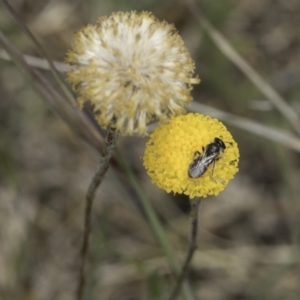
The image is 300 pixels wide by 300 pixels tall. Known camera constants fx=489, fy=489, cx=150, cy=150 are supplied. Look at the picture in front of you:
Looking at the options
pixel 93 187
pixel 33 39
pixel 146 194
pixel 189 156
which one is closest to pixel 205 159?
pixel 189 156

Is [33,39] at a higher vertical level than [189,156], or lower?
higher

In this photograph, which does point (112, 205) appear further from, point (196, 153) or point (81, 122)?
point (196, 153)

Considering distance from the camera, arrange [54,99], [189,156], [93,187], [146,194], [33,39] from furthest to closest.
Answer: [146,194] → [54,99] → [33,39] → [93,187] → [189,156]

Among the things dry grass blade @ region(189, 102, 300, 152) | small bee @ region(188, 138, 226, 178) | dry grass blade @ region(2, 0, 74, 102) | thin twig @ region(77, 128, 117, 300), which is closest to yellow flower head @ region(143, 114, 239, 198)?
small bee @ region(188, 138, 226, 178)

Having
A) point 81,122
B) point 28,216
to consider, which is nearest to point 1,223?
point 28,216

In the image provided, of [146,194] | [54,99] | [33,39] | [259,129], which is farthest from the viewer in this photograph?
[146,194]

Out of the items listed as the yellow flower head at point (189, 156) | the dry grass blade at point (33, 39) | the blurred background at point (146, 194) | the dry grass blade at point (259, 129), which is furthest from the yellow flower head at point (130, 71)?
the blurred background at point (146, 194)

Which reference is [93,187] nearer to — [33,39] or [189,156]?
[189,156]
